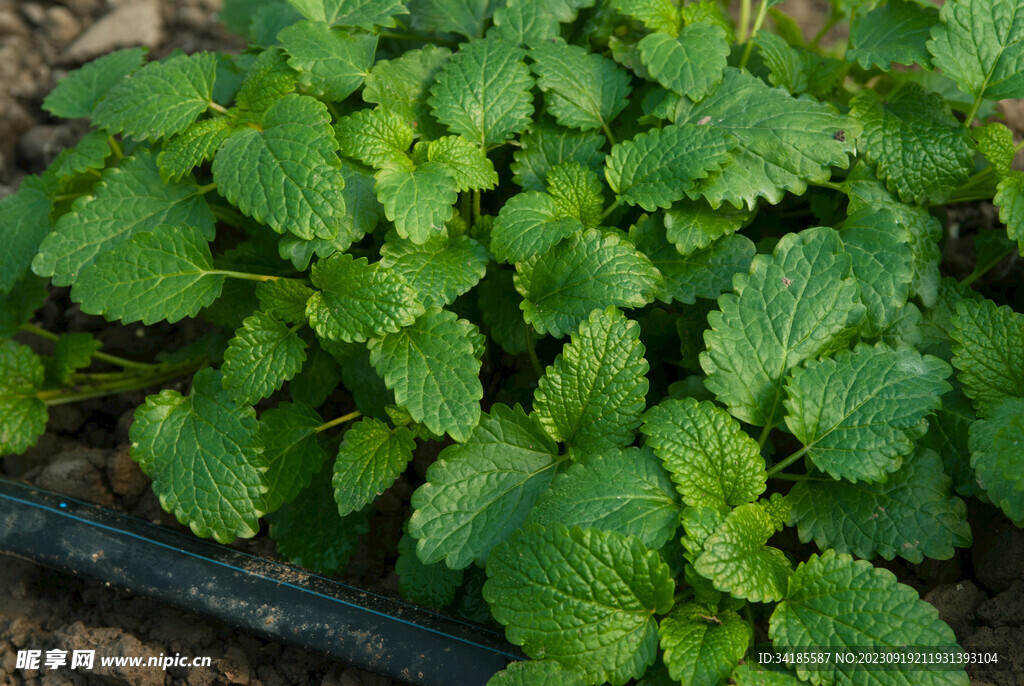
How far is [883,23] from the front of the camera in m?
2.07

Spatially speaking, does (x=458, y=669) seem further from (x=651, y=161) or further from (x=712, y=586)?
(x=651, y=161)

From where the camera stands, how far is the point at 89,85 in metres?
2.42

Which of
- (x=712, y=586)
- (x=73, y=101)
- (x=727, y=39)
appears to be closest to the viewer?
(x=712, y=586)

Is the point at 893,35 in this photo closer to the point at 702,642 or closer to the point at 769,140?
the point at 769,140

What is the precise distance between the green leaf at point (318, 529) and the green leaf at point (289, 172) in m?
0.67

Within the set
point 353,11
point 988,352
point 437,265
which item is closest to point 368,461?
point 437,265

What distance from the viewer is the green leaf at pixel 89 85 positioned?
7.74 feet

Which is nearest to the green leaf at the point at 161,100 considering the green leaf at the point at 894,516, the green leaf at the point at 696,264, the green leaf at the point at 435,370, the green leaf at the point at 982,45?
the green leaf at the point at 435,370

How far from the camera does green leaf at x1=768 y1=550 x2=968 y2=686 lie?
1428 mm

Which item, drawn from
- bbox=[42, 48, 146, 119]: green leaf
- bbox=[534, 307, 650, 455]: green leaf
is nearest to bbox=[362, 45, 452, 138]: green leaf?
bbox=[534, 307, 650, 455]: green leaf

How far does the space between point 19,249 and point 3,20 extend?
5.52 feet

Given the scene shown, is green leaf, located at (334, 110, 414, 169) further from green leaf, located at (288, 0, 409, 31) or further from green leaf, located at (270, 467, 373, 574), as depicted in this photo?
green leaf, located at (270, 467, 373, 574)

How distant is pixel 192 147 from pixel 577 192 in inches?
36.1

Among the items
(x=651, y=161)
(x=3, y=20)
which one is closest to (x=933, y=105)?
(x=651, y=161)
